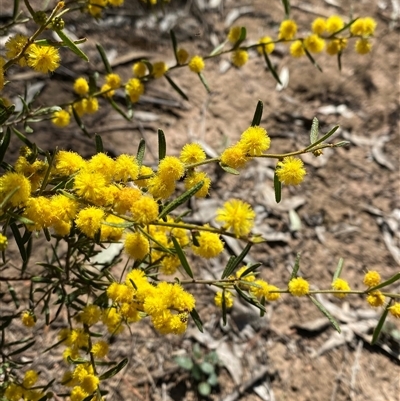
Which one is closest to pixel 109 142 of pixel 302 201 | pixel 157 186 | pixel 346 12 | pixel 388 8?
pixel 302 201

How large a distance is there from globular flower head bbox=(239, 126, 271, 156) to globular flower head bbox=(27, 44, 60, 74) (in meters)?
0.68

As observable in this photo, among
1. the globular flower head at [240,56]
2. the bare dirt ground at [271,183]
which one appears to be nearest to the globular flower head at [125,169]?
the globular flower head at [240,56]

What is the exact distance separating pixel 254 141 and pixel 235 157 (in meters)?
0.08

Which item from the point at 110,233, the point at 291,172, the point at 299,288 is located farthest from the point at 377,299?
the point at 110,233

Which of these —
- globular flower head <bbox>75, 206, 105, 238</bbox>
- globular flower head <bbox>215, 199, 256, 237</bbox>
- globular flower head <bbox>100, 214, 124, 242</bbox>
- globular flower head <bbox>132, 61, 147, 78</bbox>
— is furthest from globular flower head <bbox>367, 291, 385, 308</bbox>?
globular flower head <bbox>132, 61, 147, 78</bbox>

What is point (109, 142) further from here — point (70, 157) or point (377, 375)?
point (377, 375)

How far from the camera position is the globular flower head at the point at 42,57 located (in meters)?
1.53

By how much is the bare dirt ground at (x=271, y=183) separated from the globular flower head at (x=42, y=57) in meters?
1.52

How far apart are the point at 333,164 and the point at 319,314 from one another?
1262mm

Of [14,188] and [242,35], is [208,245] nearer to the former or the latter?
[14,188]

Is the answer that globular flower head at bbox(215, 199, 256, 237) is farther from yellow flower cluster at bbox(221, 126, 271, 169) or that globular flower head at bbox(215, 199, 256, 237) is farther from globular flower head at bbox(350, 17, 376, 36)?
globular flower head at bbox(350, 17, 376, 36)

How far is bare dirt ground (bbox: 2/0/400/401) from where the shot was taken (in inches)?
108

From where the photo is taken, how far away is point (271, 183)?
348 cm

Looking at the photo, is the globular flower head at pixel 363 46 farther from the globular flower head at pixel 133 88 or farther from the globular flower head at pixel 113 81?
the globular flower head at pixel 113 81
